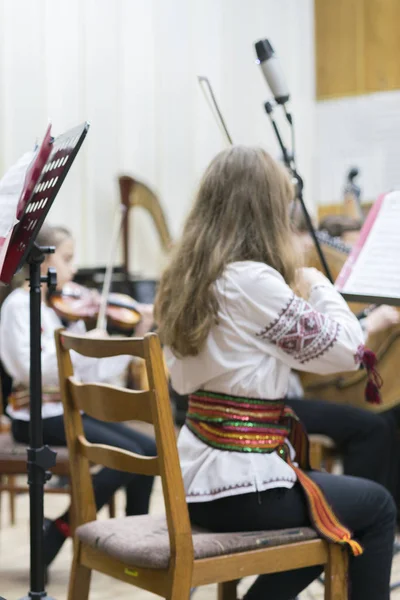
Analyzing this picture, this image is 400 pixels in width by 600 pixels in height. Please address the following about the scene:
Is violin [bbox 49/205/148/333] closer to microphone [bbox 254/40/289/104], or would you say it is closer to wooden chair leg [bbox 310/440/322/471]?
wooden chair leg [bbox 310/440/322/471]

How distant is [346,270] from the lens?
2.06 m

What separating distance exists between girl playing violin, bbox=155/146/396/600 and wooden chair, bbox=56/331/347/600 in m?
0.05

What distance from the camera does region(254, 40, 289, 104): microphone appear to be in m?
2.21

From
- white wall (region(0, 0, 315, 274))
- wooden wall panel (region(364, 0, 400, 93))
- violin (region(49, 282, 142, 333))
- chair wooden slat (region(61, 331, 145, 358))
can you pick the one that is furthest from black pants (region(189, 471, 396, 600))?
wooden wall panel (region(364, 0, 400, 93))

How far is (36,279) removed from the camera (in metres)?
1.63

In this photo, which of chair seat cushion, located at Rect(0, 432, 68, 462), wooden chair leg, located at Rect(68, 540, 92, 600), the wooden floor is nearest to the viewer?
wooden chair leg, located at Rect(68, 540, 92, 600)

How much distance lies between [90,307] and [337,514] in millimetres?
1384

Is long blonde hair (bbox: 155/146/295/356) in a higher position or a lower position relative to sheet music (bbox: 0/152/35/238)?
lower

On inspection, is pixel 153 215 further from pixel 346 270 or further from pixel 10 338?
pixel 346 270

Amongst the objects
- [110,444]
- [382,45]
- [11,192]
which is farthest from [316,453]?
[382,45]

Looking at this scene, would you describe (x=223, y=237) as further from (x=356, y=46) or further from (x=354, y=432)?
(x=356, y=46)

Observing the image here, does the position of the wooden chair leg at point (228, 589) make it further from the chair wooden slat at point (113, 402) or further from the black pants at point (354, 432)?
the black pants at point (354, 432)

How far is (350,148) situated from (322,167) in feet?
0.91

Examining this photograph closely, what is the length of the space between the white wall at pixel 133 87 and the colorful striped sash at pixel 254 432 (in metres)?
2.64
